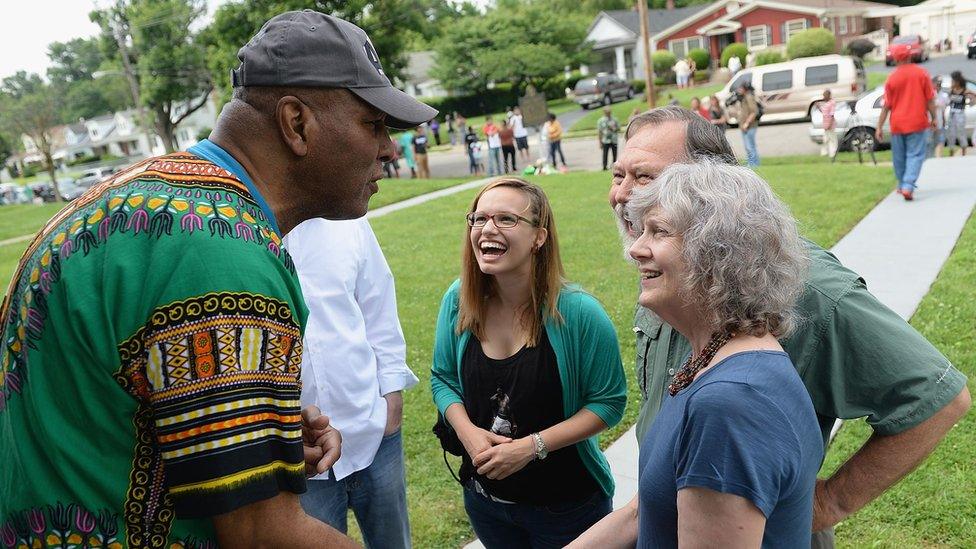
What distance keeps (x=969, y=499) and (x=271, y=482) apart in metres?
3.72

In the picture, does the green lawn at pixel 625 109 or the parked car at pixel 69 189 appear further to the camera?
the parked car at pixel 69 189

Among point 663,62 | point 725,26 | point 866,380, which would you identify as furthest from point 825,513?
point 725,26

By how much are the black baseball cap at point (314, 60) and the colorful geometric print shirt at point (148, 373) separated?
296mm

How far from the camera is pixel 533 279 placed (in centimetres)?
303

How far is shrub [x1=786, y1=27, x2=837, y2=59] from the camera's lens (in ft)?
139

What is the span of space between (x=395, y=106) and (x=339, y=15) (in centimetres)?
2635

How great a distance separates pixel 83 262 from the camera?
4.32ft

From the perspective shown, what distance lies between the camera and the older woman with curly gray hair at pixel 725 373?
1.49 m

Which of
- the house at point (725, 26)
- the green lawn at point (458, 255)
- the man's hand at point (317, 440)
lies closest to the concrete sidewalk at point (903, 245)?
the green lawn at point (458, 255)

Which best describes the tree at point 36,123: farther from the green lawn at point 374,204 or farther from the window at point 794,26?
the window at point 794,26

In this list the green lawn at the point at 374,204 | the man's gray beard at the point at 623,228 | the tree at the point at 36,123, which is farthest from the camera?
the tree at the point at 36,123

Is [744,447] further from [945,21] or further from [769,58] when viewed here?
[945,21]

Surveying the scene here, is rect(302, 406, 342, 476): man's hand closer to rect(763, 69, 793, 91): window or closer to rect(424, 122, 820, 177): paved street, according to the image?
rect(424, 122, 820, 177): paved street

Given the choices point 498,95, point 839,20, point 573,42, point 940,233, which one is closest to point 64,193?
point 498,95
